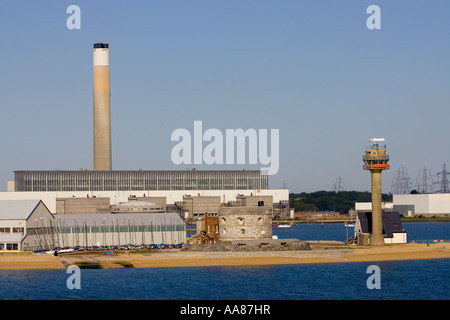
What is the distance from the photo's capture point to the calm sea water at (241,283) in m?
95.1

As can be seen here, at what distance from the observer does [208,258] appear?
13075 centimetres

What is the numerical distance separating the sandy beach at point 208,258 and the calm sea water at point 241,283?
401 cm

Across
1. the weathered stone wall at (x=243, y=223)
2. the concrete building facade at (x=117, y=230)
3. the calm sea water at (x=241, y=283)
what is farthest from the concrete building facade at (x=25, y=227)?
the weathered stone wall at (x=243, y=223)

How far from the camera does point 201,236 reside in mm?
145000

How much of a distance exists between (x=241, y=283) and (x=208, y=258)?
24.9 m

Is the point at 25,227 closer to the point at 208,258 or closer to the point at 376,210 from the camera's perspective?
the point at 208,258

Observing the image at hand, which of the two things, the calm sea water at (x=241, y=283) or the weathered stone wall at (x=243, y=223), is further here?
the weathered stone wall at (x=243, y=223)

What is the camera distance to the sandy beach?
126688 mm

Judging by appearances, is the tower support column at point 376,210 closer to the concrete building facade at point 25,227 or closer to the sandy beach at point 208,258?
the sandy beach at point 208,258

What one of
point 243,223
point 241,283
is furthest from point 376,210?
point 241,283

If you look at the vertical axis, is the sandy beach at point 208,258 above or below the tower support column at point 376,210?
below

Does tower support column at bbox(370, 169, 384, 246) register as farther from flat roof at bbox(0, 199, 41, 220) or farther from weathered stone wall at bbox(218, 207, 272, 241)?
flat roof at bbox(0, 199, 41, 220)
